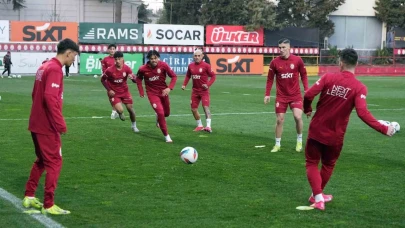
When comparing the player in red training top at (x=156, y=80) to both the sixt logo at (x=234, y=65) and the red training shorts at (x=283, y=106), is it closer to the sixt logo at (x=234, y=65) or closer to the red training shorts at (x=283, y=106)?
the red training shorts at (x=283, y=106)

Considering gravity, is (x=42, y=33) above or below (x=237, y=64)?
above

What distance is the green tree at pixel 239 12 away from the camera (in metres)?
65.7

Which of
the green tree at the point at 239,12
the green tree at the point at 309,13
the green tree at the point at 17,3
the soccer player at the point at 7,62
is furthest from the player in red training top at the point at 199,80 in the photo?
the green tree at the point at 17,3

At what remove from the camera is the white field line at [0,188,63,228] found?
8.30 m

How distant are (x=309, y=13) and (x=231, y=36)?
1374cm

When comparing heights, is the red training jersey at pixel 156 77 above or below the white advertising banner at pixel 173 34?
below

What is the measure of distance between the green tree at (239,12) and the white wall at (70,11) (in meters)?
9.94

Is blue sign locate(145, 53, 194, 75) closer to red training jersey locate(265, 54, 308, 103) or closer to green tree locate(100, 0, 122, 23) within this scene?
green tree locate(100, 0, 122, 23)

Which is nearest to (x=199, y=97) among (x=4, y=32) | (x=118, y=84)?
(x=118, y=84)

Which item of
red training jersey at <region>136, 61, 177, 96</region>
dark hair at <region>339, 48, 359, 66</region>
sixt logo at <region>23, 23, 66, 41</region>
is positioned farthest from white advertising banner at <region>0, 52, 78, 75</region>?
dark hair at <region>339, 48, 359, 66</region>

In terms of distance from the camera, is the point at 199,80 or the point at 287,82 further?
the point at 199,80

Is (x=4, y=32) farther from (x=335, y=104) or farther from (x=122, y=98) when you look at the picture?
(x=335, y=104)

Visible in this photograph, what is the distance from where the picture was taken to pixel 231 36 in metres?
62.0

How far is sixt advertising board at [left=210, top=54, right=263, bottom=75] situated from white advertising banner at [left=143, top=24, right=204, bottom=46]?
85.1 inches
